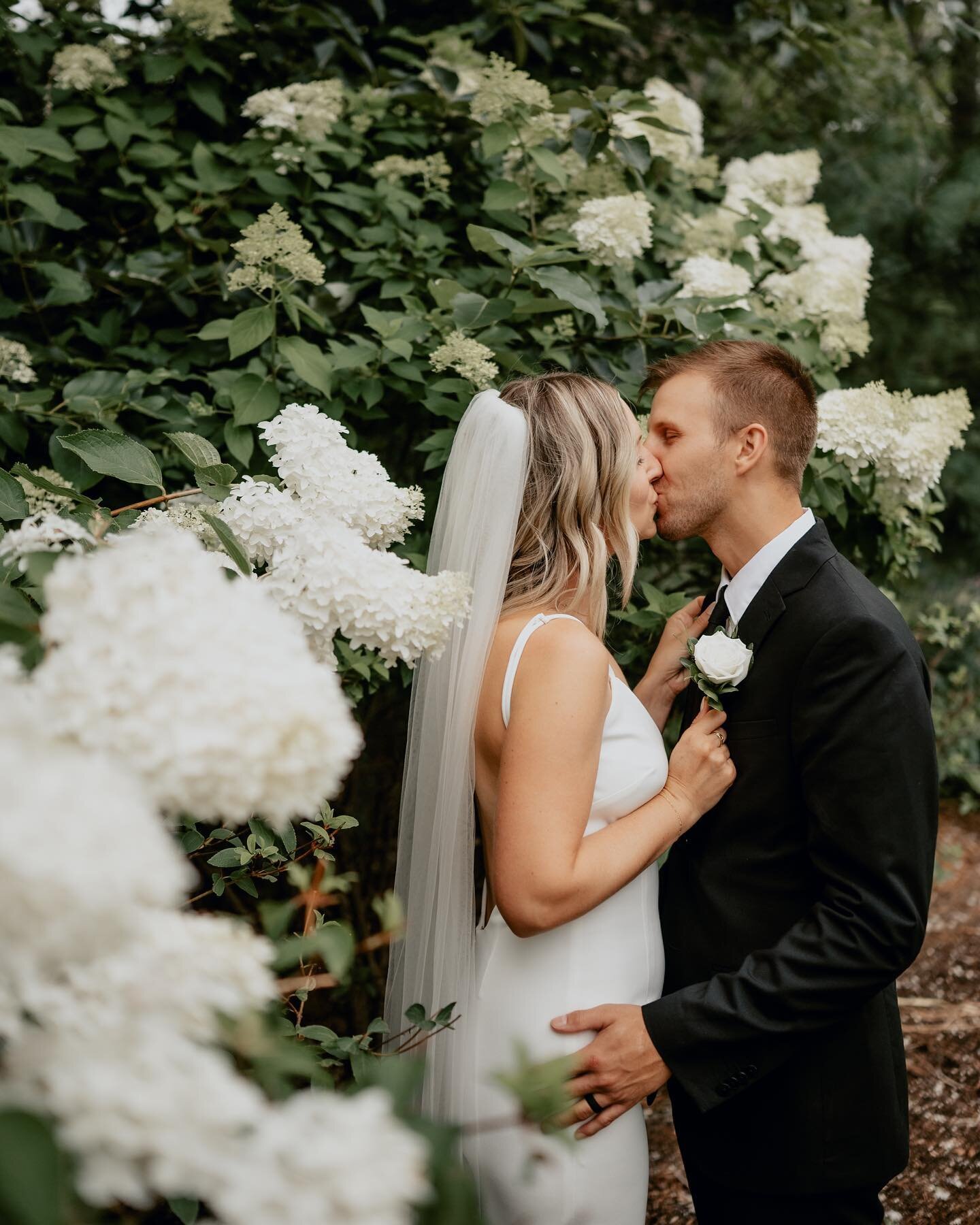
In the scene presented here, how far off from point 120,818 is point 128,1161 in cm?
20

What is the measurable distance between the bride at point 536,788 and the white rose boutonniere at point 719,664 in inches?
2.5

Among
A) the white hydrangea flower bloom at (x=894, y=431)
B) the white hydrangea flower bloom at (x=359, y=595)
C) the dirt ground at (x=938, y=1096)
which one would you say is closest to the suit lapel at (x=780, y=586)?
the white hydrangea flower bloom at (x=894, y=431)

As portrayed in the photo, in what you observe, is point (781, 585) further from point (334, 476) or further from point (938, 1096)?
point (938, 1096)

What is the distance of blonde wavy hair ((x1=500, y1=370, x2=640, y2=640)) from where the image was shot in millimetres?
1965

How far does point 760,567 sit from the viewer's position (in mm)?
2049

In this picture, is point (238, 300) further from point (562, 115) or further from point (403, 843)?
point (403, 843)

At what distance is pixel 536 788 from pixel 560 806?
0.05 metres

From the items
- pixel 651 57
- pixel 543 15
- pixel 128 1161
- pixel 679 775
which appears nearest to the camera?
pixel 128 1161

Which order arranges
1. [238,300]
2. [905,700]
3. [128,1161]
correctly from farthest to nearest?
[238,300] → [905,700] → [128,1161]

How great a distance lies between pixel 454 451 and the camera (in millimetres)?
2059

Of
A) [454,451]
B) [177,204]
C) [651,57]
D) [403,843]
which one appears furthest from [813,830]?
[651,57]

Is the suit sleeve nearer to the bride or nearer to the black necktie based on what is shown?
the bride

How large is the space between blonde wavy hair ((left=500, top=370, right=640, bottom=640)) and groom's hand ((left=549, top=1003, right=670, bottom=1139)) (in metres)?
0.76

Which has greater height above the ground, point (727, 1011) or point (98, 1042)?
point (98, 1042)
